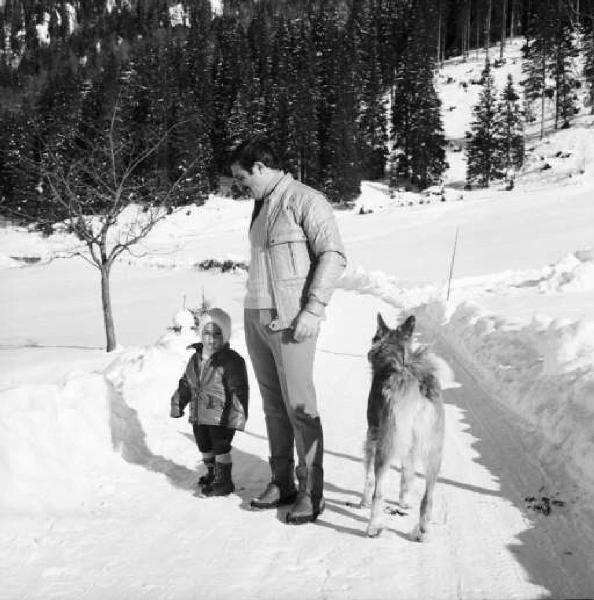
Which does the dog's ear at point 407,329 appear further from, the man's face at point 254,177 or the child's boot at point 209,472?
the child's boot at point 209,472

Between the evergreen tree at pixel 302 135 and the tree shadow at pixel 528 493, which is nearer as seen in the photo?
the tree shadow at pixel 528 493

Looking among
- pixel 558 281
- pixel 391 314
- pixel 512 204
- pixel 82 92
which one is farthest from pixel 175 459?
pixel 82 92

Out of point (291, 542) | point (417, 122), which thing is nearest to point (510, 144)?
point (417, 122)

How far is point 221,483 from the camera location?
→ 3840 millimetres

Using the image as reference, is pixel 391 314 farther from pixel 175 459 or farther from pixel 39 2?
pixel 39 2

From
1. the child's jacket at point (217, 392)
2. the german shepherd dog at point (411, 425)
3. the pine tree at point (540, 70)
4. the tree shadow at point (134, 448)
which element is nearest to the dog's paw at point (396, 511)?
the german shepherd dog at point (411, 425)

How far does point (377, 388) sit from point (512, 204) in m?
35.9

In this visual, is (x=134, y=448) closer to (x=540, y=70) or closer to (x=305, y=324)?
(x=305, y=324)

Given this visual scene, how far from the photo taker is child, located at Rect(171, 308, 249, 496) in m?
3.77

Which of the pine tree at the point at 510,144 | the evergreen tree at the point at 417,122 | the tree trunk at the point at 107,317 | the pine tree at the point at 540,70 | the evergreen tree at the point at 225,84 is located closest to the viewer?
the tree trunk at the point at 107,317

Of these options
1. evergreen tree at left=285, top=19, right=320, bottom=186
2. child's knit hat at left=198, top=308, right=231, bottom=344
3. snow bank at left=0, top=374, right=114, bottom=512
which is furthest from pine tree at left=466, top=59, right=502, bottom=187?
snow bank at left=0, top=374, right=114, bottom=512

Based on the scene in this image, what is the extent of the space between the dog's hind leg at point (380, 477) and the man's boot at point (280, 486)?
713mm

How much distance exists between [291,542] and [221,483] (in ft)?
3.04

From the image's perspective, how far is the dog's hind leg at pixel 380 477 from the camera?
3.02 m
